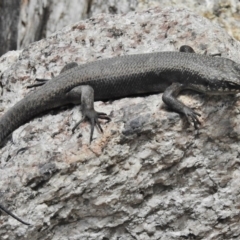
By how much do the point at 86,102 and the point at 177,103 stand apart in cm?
79

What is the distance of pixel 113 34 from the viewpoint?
6578 millimetres

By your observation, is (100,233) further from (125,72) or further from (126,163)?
(125,72)

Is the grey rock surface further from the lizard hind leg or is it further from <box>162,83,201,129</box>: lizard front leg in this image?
the lizard hind leg

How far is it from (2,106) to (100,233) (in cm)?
164

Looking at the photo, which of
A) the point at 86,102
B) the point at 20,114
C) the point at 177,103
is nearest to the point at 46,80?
the point at 20,114

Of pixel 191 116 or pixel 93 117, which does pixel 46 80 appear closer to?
pixel 93 117

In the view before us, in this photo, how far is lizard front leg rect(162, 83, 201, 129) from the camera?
5445mm

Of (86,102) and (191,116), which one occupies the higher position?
(86,102)

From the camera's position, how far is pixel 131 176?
5.46m

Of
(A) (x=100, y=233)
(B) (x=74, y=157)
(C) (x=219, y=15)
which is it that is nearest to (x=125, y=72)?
(B) (x=74, y=157)

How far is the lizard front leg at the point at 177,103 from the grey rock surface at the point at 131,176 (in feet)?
0.20

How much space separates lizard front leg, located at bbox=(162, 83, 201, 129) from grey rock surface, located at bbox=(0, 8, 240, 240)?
0.20 feet

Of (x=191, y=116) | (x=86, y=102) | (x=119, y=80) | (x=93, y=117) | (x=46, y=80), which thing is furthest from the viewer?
(x=46, y=80)

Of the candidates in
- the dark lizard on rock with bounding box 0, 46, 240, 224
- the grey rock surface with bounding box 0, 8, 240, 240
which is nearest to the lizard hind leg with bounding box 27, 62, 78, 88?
the dark lizard on rock with bounding box 0, 46, 240, 224
